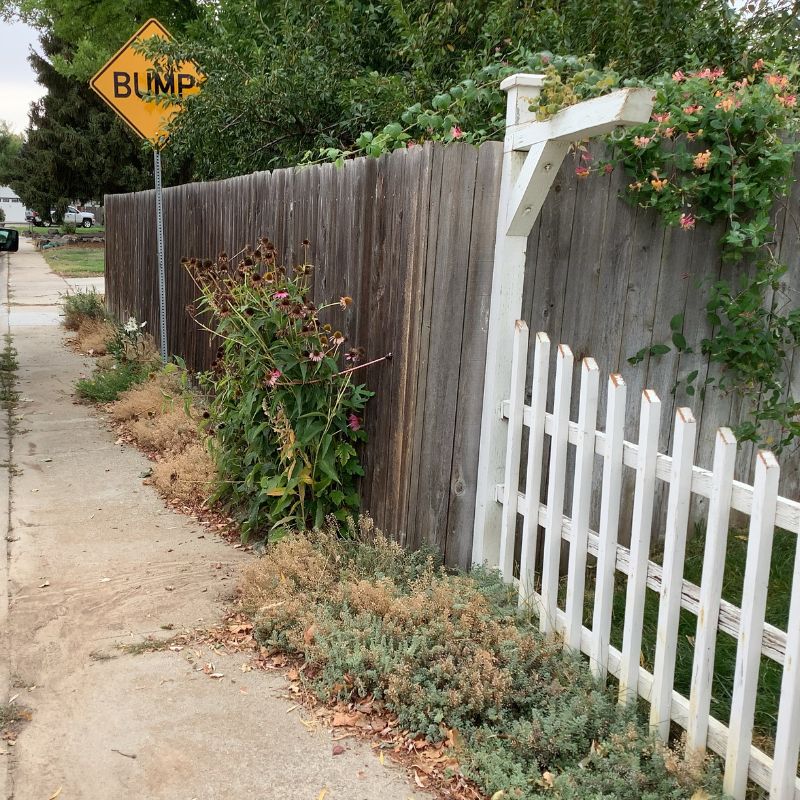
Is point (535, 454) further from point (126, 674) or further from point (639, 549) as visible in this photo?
point (126, 674)

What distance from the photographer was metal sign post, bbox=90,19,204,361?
8.03 metres

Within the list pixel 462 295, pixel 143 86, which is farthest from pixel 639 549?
pixel 143 86

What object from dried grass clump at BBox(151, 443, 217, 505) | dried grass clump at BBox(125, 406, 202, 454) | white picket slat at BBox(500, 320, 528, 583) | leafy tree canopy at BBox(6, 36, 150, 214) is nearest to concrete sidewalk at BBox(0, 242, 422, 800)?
dried grass clump at BBox(151, 443, 217, 505)

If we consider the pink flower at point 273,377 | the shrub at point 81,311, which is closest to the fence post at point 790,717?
the pink flower at point 273,377

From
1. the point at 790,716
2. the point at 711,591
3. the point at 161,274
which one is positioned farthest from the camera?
the point at 161,274

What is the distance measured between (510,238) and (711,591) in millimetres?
1606

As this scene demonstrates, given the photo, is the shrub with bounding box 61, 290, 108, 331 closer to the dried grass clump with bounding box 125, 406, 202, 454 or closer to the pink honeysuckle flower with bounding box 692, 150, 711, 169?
the dried grass clump with bounding box 125, 406, 202, 454

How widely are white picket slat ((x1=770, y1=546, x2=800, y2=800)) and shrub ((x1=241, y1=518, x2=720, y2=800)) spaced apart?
0.20 metres

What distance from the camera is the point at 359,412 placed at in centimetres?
437

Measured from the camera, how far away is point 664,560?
108 inches

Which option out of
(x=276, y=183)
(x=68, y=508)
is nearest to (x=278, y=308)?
(x=276, y=183)

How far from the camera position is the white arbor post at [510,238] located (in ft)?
10.8

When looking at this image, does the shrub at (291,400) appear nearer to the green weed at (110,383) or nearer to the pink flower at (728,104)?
the pink flower at (728,104)

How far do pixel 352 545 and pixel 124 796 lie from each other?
5.32 ft
